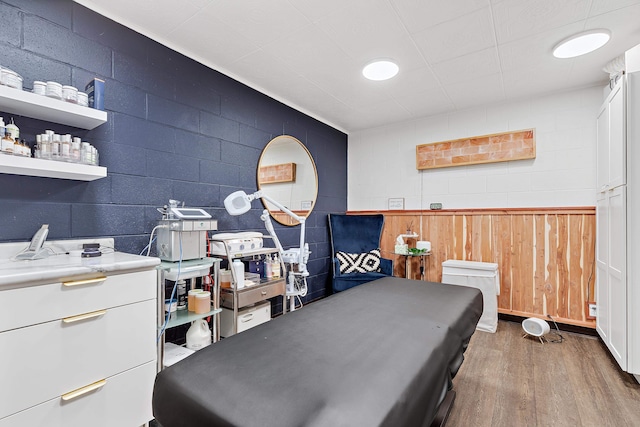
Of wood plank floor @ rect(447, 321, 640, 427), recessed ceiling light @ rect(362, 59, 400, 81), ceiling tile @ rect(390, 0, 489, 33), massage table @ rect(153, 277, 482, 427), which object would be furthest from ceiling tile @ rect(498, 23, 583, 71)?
wood plank floor @ rect(447, 321, 640, 427)

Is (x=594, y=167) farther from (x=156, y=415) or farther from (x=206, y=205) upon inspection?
(x=156, y=415)

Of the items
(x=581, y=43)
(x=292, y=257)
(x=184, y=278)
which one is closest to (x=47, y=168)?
(x=184, y=278)

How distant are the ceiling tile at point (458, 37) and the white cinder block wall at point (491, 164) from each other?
4.41ft

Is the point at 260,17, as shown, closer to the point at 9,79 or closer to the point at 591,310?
the point at 9,79

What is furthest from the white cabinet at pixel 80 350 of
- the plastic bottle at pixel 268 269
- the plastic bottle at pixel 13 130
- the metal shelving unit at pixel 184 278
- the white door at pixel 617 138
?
the white door at pixel 617 138

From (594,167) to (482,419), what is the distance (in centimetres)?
270

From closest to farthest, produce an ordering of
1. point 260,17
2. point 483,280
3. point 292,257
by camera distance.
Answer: point 260,17, point 292,257, point 483,280

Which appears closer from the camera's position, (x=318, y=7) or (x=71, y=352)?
(x=71, y=352)

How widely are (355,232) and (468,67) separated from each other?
220 centimetres

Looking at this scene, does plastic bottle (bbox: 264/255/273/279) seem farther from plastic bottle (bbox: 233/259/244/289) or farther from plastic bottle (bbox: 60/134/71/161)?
plastic bottle (bbox: 60/134/71/161)

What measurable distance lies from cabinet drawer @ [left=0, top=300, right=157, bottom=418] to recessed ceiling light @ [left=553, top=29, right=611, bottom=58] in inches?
130

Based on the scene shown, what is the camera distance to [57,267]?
1.24 m

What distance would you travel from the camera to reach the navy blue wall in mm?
1609

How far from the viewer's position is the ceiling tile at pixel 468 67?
2387 mm
